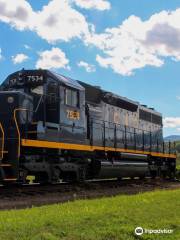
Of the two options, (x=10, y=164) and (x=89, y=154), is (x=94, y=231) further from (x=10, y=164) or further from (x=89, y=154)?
(x=89, y=154)

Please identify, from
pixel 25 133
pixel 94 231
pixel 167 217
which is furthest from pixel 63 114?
pixel 94 231

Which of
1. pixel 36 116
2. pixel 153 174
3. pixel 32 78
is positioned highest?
pixel 32 78

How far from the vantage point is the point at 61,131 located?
51.2 ft

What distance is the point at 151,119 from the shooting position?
1044 inches

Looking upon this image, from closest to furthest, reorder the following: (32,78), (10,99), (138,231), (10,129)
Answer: (138,231)
(10,129)
(10,99)
(32,78)

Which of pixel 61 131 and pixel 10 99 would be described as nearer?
pixel 10 99

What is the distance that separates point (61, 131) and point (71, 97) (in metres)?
1.55

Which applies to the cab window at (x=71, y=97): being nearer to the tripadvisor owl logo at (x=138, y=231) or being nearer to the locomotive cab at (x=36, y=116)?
the locomotive cab at (x=36, y=116)

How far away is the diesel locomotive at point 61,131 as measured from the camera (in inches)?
551

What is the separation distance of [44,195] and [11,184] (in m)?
2.25

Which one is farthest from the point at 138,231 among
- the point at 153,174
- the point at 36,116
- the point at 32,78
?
the point at 153,174

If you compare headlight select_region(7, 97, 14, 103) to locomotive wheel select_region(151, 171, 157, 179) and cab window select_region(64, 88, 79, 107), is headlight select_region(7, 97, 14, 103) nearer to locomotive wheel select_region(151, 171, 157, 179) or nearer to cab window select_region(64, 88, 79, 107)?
cab window select_region(64, 88, 79, 107)

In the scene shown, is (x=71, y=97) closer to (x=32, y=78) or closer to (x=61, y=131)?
(x=61, y=131)

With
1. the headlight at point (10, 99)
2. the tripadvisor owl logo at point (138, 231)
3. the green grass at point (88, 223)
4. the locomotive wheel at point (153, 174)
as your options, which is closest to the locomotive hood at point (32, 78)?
the headlight at point (10, 99)
